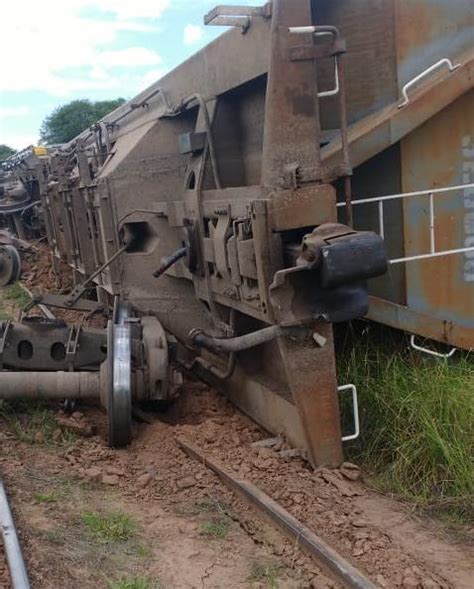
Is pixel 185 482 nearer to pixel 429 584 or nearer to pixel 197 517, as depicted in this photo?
pixel 197 517

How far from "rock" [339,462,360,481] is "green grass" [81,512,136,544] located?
1.13 meters

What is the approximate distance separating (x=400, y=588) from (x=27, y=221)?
52.7 ft

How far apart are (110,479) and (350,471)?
1.27m

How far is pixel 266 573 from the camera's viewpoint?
10.3ft

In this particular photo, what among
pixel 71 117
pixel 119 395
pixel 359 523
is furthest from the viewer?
pixel 71 117

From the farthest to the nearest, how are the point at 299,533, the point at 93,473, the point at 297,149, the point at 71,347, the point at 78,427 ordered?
the point at 71,347 → the point at 78,427 → the point at 93,473 → the point at 297,149 → the point at 299,533

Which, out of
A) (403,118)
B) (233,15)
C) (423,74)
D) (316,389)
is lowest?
(316,389)

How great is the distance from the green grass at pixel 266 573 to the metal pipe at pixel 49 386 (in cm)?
209

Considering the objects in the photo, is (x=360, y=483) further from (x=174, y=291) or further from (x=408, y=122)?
(x=174, y=291)

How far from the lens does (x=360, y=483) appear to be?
4043 millimetres

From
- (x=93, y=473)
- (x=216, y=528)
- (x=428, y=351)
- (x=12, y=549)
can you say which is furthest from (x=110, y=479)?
(x=428, y=351)

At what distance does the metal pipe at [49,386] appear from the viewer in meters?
4.98

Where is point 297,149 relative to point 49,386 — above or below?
above

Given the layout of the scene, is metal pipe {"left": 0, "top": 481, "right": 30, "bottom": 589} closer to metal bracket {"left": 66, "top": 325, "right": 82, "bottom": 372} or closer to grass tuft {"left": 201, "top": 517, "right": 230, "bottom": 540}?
grass tuft {"left": 201, "top": 517, "right": 230, "bottom": 540}
